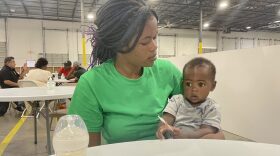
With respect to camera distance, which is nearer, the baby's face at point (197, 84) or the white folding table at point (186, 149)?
the white folding table at point (186, 149)

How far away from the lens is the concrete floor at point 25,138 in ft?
11.7

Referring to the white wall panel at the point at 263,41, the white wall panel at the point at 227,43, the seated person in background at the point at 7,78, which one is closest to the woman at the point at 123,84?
the seated person in background at the point at 7,78

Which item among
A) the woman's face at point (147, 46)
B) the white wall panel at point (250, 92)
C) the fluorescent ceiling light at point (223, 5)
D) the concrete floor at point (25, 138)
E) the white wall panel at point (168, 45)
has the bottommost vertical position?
the concrete floor at point (25, 138)

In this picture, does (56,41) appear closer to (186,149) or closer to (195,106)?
(195,106)

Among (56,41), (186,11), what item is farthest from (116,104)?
(56,41)

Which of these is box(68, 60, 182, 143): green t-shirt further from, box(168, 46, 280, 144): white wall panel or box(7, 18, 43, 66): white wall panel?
box(7, 18, 43, 66): white wall panel

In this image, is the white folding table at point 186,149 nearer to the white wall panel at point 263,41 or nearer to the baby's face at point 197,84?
the baby's face at point 197,84

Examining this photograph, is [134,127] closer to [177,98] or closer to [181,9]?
[177,98]

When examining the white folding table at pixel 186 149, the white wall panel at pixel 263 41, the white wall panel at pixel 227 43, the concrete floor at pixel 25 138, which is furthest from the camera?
the white wall panel at pixel 263 41

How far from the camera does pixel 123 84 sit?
1254 millimetres

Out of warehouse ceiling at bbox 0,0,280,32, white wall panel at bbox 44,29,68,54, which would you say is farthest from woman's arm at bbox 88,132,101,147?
white wall panel at bbox 44,29,68,54

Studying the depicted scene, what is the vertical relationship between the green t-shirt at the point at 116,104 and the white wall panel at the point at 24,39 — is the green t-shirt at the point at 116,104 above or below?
below

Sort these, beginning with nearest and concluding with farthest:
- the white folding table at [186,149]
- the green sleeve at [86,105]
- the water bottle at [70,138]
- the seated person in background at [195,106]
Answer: the water bottle at [70,138] → the white folding table at [186,149] → the green sleeve at [86,105] → the seated person in background at [195,106]

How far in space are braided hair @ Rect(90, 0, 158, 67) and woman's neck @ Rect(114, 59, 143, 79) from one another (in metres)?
0.07
